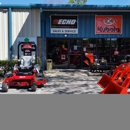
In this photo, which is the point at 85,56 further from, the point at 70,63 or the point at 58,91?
the point at 58,91

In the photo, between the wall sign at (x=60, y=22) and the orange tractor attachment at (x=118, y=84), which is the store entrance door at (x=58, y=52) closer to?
the wall sign at (x=60, y=22)

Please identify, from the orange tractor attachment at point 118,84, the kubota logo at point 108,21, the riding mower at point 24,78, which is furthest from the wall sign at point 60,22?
the orange tractor attachment at point 118,84

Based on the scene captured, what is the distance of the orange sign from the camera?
13.6m

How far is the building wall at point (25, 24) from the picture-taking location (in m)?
13.2

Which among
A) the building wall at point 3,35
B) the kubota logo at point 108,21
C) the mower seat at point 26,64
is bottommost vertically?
the mower seat at point 26,64

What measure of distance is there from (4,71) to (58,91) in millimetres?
4687

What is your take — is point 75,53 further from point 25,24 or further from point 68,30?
point 25,24

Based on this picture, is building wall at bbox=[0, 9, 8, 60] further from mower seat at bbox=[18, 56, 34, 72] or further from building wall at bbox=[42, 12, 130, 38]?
mower seat at bbox=[18, 56, 34, 72]

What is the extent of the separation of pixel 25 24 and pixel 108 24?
5.49 m

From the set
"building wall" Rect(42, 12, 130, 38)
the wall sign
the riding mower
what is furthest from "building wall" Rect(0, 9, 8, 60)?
the riding mower

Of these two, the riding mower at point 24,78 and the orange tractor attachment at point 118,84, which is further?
the riding mower at point 24,78

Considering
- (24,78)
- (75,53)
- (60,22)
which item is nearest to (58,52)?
(75,53)

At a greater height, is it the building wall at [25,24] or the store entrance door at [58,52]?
the building wall at [25,24]

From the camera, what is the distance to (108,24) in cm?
1365
